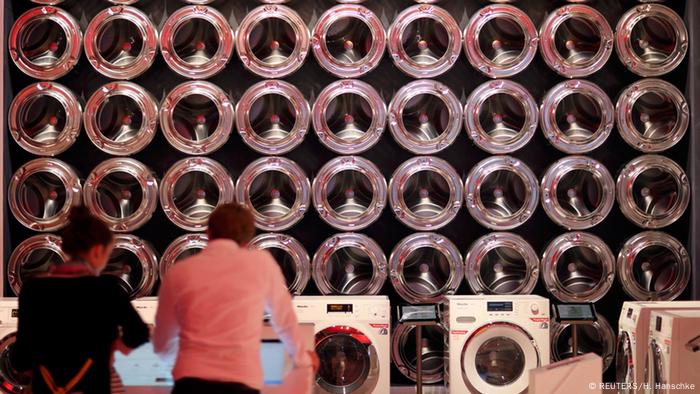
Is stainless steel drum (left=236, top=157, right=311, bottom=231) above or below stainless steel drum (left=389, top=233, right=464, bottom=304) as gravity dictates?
above

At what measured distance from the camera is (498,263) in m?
5.86

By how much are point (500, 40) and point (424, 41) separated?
56 centimetres

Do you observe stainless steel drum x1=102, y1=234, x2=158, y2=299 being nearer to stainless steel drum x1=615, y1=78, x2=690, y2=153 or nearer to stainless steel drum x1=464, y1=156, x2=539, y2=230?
stainless steel drum x1=464, y1=156, x2=539, y2=230

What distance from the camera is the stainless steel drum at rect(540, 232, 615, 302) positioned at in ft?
19.0

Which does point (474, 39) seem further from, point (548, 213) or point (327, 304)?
point (327, 304)

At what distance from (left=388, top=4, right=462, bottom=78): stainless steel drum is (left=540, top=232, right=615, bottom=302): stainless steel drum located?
4.99 ft

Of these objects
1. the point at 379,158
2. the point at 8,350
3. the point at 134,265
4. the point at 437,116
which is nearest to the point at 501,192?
the point at 437,116

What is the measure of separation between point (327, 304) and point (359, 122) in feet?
4.50

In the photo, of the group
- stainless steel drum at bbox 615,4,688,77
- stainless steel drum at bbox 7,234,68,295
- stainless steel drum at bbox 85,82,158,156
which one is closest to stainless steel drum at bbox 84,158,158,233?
stainless steel drum at bbox 85,82,158,156

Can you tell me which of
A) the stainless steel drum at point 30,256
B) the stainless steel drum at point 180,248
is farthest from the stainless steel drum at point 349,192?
the stainless steel drum at point 30,256

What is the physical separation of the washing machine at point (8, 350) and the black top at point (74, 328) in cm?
278

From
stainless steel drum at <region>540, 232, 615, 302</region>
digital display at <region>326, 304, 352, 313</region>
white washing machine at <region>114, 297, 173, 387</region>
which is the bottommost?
white washing machine at <region>114, 297, 173, 387</region>

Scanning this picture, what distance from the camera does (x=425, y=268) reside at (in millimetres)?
5812

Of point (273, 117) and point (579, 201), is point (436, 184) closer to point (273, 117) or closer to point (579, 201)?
point (579, 201)
